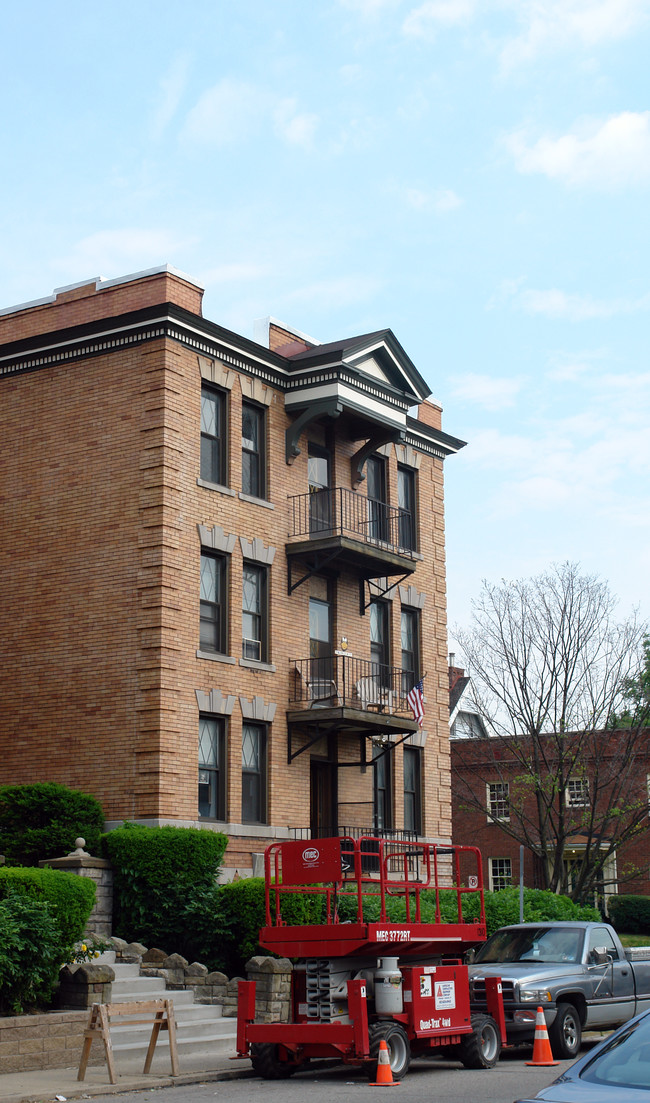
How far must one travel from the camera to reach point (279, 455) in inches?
1032

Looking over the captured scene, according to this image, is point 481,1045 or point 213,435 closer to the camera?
point 481,1045

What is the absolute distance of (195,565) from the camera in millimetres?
23578

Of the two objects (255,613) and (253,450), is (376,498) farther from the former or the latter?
(255,613)

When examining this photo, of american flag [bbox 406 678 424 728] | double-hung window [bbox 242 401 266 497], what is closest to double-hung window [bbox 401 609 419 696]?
american flag [bbox 406 678 424 728]

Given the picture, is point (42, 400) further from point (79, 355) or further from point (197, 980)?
point (197, 980)

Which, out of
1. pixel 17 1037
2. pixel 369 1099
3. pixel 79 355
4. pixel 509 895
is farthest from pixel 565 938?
pixel 79 355

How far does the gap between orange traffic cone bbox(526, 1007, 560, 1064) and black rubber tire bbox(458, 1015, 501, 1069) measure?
49cm

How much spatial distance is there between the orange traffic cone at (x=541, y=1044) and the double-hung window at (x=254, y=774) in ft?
31.7

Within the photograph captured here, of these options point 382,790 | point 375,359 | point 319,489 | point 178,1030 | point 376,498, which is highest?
point 375,359

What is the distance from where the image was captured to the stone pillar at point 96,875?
20453mm

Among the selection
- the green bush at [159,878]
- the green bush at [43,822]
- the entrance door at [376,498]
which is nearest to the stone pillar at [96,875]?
the green bush at [159,878]

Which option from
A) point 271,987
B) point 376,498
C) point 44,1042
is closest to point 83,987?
point 44,1042

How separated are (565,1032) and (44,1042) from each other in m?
6.36

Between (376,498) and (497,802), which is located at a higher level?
(376,498)
